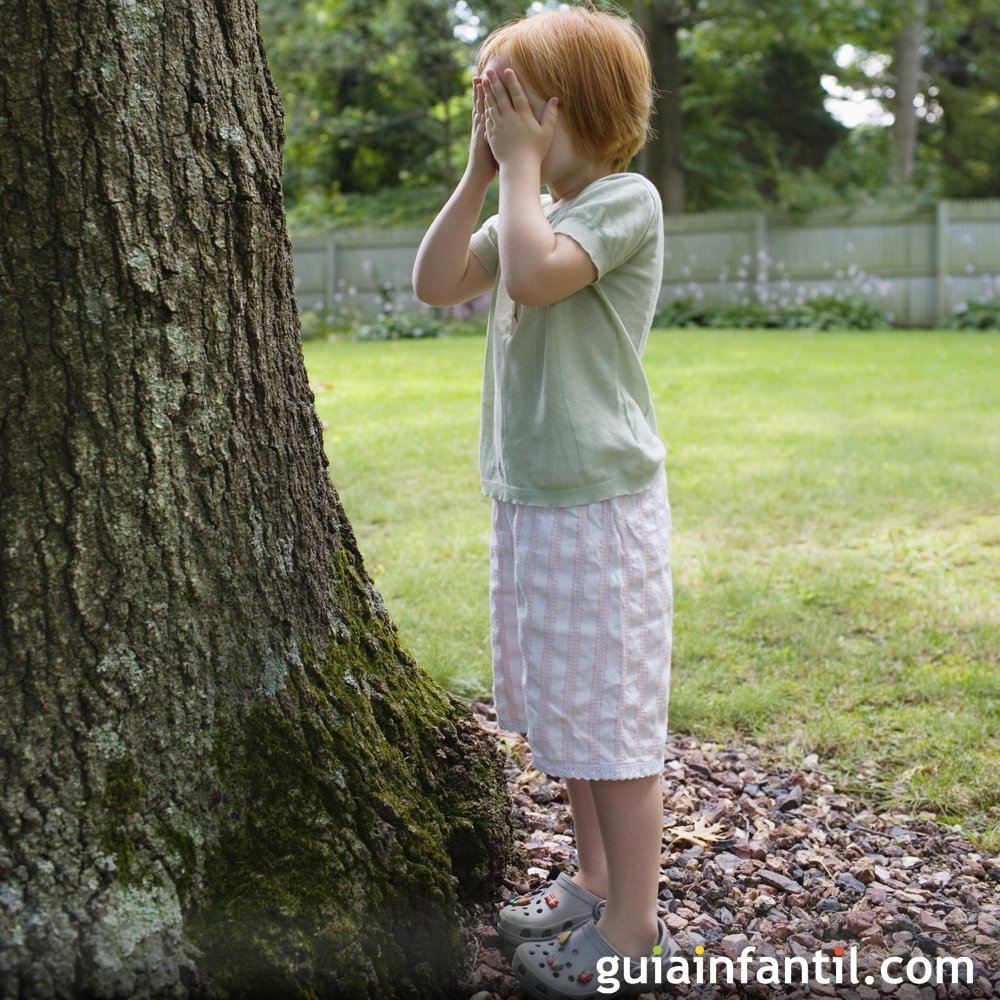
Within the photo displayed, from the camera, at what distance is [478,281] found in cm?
212

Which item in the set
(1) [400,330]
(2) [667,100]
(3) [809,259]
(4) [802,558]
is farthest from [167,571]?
(2) [667,100]

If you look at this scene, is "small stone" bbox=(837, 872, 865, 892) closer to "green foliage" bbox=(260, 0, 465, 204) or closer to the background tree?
"green foliage" bbox=(260, 0, 465, 204)

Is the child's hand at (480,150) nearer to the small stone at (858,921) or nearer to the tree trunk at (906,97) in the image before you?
the small stone at (858,921)

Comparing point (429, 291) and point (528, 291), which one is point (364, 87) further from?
point (528, 291)

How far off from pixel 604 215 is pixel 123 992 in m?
1.38

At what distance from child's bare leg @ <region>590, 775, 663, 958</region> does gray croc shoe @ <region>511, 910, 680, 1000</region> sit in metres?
0.02

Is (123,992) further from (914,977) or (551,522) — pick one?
(914,977)

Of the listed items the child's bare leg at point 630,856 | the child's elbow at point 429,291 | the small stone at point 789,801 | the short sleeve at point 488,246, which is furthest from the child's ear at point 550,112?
the small stone at point 789,801

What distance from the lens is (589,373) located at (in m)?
1.90

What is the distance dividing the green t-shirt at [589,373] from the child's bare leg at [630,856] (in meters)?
0.51

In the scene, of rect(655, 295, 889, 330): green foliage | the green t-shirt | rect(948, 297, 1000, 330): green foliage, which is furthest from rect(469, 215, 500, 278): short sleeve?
rect(948, 297, 1000, 330): green foliage

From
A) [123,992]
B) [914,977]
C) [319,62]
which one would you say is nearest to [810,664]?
[914,977]

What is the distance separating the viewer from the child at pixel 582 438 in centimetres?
185

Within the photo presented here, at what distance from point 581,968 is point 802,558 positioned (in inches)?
113
